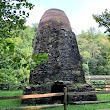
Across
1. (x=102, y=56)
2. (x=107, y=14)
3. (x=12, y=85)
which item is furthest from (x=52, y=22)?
(x=102, y=56)

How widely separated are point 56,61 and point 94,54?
31.2 metres

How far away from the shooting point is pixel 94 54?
140 feet

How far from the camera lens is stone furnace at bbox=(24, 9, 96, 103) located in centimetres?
1204

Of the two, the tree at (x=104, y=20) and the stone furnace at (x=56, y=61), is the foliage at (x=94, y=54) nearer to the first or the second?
the tree at (x=104, y=20)

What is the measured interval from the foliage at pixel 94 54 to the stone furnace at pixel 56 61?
67.1ft

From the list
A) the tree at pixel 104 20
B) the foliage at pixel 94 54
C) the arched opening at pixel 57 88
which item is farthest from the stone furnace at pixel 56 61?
the foliage at pixel 94 54

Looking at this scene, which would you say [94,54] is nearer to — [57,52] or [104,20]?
[104,20]

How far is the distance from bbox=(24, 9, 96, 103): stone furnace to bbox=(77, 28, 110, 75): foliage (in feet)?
67.1

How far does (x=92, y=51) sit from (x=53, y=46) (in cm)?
3196

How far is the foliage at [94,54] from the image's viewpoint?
3819cm

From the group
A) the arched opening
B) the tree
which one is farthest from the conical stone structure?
the tree

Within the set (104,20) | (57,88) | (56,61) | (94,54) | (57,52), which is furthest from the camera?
(94,54)

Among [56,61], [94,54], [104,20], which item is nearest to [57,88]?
[56,61]

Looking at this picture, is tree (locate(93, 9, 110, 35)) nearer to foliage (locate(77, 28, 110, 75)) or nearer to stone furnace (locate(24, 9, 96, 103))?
stone furnace (locate(24, 9, 96, 103))
